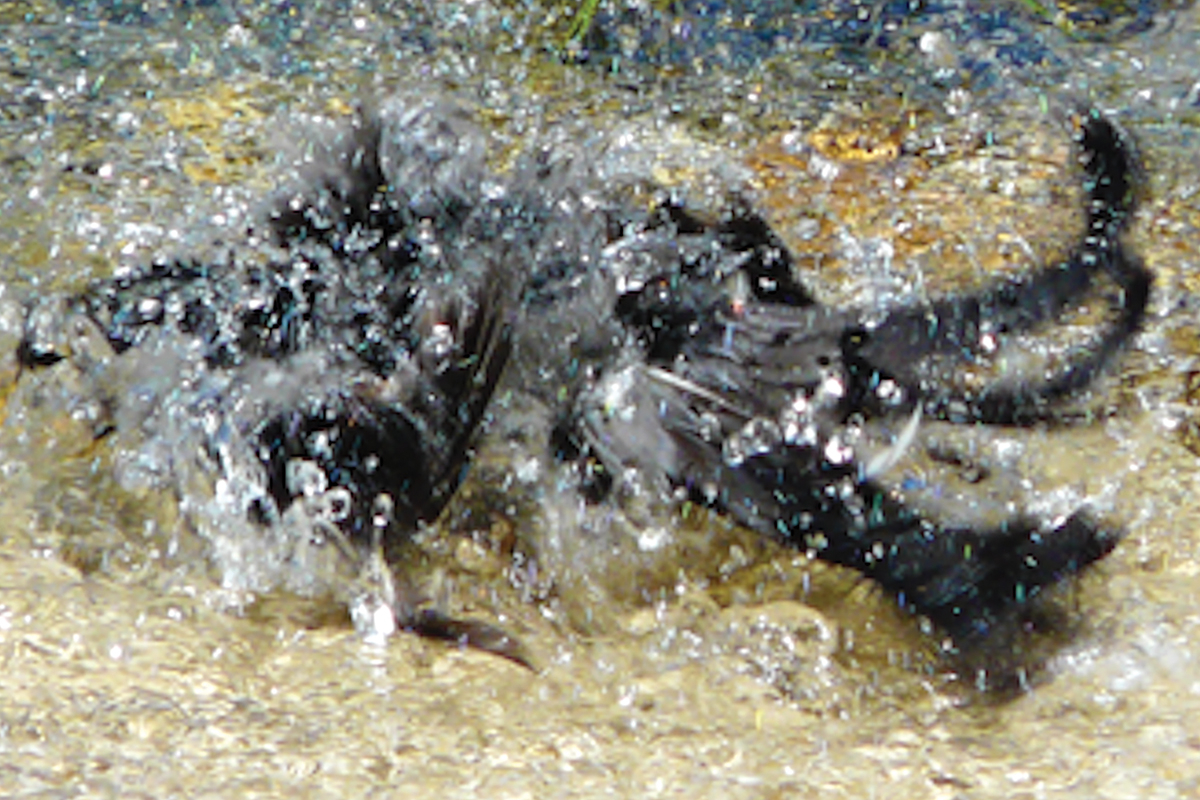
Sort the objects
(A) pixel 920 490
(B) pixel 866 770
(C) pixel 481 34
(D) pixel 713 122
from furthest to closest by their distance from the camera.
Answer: (C) pixel 481 34
(D) pixel 713 122
(A) pixel 920 490
(B) pixel 866 770

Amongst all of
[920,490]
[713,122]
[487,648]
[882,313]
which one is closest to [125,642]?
[487,648]

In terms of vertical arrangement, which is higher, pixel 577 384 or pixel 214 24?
pixel 214 24

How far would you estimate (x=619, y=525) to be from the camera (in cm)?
238

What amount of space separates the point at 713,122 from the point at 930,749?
6.34ft

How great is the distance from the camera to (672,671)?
2.07 meters

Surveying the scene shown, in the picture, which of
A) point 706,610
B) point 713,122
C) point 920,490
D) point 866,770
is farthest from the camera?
point 713,122

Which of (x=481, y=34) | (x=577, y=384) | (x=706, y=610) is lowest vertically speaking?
(x=706, y=610)

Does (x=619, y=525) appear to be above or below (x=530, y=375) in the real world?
below

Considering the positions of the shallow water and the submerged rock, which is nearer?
the shallow water

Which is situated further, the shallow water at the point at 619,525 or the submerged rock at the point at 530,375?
the submerged rock at the point at 530,375

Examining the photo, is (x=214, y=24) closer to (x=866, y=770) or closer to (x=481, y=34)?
(x=481, y=34)

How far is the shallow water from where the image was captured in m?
1.89

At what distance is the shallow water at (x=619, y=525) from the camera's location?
189cm

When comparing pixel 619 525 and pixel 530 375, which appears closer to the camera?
pixel 619 525
